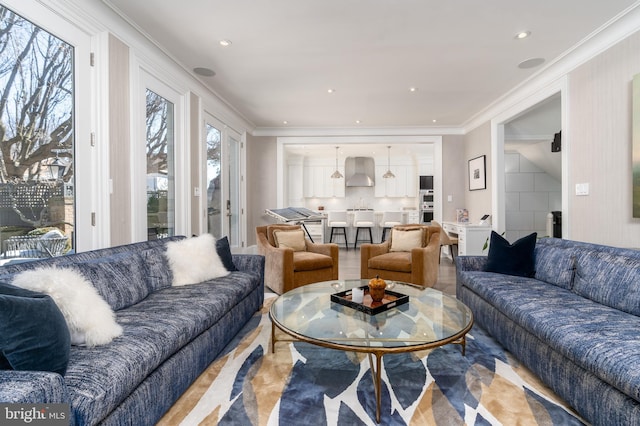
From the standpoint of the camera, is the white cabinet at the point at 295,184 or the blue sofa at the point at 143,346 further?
the white cabinet at the point at 295,184

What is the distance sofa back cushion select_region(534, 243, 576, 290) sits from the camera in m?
2.37

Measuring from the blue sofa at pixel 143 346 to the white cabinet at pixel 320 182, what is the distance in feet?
21.0

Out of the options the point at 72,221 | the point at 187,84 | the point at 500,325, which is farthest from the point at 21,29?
the point at 500,325

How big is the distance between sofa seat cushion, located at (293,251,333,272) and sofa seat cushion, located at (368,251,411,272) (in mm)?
527

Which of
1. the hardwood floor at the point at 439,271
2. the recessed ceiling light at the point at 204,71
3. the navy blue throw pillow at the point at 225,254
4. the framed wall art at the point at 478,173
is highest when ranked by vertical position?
the recessed ceiling light at the point at 204,71

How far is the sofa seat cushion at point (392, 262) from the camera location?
364 cm

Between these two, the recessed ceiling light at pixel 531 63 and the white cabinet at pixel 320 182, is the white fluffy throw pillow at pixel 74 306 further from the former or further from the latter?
the white cabinet at pixel 320 182

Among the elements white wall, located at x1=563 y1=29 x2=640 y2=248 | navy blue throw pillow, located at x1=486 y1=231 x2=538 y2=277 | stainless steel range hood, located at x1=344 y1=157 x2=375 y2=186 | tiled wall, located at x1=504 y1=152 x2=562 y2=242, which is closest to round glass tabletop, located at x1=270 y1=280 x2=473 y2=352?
navy blue throw pillow, located at x1=486 y1=231 x2=538 y2=277

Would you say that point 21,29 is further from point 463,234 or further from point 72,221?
point 463,234

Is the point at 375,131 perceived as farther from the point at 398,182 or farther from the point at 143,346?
the point at 143,346

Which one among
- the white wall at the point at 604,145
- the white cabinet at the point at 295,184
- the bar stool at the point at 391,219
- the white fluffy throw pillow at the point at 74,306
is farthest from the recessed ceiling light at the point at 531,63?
the white cabinet at the point at 295,184

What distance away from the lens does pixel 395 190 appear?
9055 mm

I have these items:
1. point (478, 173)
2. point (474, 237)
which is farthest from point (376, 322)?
point (478, 173)

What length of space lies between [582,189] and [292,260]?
10.0ft
